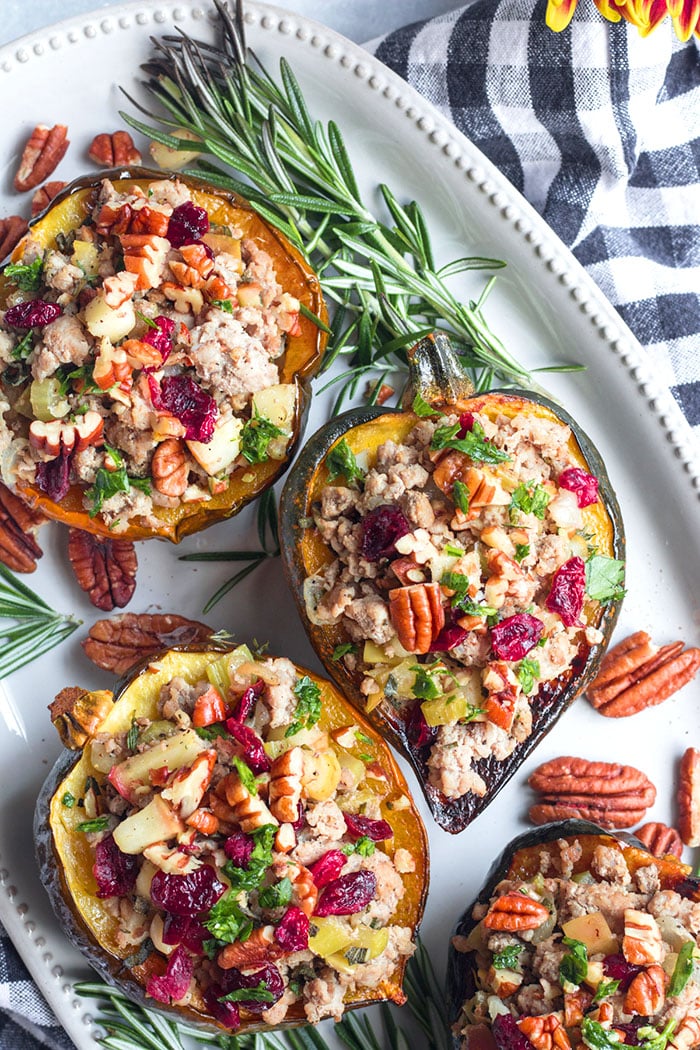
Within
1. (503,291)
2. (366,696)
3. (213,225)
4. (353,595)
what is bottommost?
(366,696)

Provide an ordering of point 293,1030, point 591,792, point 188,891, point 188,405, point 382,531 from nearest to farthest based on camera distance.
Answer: point 188,891 < point 382,531 < point 188,405 < point 293,1030 < point 591,792

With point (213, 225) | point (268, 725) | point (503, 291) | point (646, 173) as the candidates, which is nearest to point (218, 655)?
point (268, 725)

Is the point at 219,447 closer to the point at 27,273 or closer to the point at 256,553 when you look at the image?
the point at 256,553

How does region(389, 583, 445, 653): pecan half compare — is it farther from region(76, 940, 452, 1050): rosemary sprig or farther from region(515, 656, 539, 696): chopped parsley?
region(76, 940, 452, 1050): rosemary sprig

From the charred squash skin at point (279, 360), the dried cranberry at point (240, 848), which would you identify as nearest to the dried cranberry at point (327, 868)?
the dried cranberry at point (240, 848)

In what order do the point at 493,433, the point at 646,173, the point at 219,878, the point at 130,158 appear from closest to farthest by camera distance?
the point at 219,878 → the point at 493,433 → the point at 130,158 → the point at 646,173

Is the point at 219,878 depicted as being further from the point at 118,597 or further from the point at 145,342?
the point at 145,342

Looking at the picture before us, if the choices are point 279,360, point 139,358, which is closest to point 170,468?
point 139,358

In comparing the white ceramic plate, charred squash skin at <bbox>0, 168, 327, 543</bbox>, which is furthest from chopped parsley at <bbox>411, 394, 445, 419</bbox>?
the white ceramic plate
